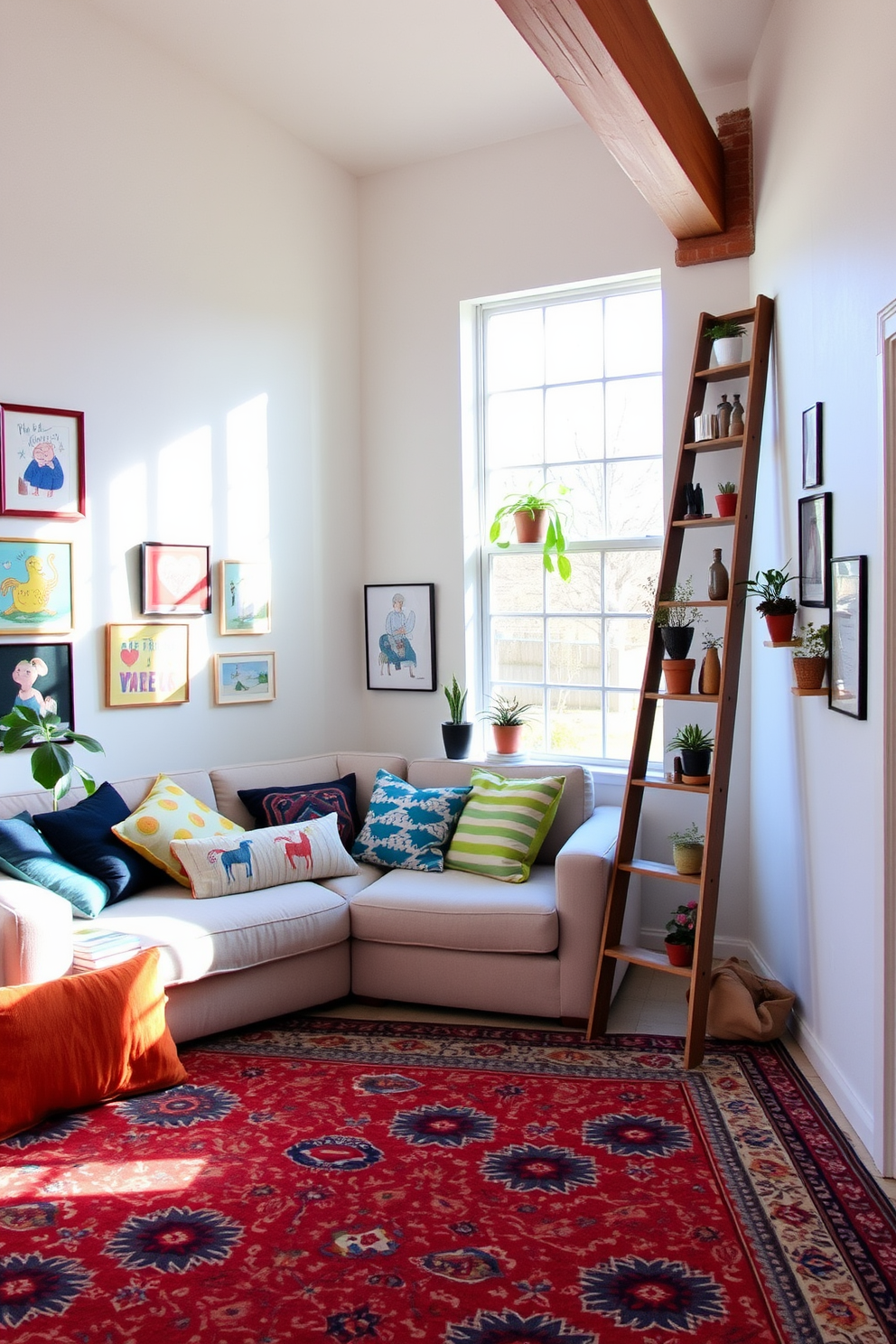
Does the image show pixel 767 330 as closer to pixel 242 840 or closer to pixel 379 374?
pixel 379 374

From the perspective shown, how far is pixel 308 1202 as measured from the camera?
8.41 ft

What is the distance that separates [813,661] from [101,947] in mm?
2367

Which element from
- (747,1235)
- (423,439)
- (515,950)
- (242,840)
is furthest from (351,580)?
(747,1235)

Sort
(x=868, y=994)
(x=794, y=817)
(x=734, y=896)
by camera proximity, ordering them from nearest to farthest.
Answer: (x=868, y=994) → (x=794, y=817) → (x=734, y=896)

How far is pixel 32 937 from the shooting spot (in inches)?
120

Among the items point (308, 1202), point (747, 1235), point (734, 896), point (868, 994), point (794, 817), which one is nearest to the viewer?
point (747, 1235)

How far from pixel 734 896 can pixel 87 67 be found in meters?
4.17

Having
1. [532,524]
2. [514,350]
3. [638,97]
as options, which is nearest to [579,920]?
[532,524]

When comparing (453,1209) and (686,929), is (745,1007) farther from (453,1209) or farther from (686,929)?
(453,1209)

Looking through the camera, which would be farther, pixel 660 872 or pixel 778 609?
pixel 660 872

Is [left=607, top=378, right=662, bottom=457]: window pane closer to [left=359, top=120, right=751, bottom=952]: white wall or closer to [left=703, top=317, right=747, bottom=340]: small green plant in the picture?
[left=359, top=120, right=751, bottom=952]: white wall

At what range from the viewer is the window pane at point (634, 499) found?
15.5 ft

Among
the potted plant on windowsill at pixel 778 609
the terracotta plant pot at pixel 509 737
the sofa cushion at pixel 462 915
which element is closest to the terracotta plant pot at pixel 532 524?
the terracotta plant pot at pixel 509 737

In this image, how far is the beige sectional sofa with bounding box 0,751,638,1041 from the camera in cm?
350
